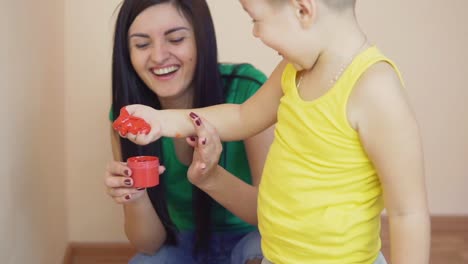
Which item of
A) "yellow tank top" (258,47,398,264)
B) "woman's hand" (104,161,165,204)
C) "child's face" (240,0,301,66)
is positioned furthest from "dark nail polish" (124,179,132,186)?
"child's face" (240,0,301,66)

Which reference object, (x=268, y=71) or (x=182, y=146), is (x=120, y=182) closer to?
(x=182, y=146)

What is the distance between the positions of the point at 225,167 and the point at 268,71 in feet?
2.30

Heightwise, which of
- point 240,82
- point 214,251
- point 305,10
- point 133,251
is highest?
point 305,10

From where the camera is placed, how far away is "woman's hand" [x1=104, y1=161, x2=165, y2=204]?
46.6 inches

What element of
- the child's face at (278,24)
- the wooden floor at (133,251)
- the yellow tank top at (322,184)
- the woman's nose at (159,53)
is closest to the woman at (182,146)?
the woman's nose at (159,53)

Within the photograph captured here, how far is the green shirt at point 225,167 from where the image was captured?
155 centimetres

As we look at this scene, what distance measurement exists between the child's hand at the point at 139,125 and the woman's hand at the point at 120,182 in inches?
4.3

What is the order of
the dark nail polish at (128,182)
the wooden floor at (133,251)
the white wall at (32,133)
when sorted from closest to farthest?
the dark nail polish at (128,182) < the white wall at (32,133) < the wooden floor at (133,251)

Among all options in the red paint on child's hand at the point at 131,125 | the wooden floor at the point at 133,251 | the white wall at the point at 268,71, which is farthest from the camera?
the wooden floor at the point at 133,251

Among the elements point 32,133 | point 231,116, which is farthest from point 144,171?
point 32,133

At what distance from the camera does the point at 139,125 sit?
1083mm

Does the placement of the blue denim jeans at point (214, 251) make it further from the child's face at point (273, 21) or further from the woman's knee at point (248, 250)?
the child's face at point (273, 21)

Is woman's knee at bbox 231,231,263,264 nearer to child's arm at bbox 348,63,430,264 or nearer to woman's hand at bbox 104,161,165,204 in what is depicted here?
woman's hand at bbox 104,161,165,204

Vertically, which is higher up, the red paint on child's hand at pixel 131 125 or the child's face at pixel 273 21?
the child's face at pixel 273 21
